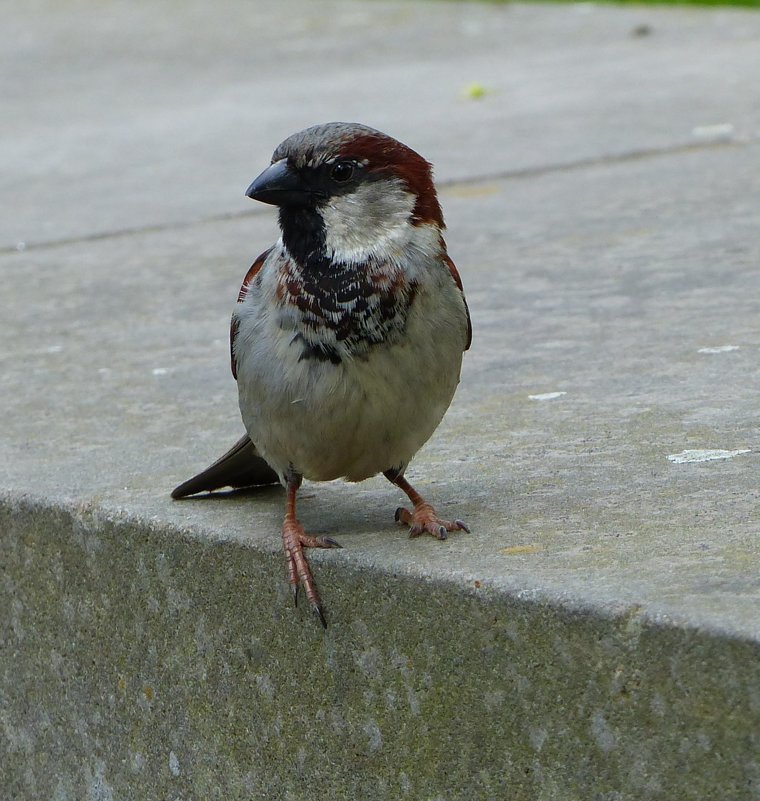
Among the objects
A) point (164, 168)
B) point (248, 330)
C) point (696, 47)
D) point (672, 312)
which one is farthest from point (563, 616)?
point (696, 47)

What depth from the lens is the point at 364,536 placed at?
288cm

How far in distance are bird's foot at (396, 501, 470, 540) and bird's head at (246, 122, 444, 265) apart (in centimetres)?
47

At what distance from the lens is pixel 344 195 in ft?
9.45

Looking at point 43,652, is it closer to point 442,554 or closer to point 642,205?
point 442,554

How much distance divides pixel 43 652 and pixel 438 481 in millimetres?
894

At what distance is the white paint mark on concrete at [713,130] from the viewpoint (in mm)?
6969

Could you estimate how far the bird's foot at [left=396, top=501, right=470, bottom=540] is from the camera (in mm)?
2783

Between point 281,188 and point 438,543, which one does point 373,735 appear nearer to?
point 438,543

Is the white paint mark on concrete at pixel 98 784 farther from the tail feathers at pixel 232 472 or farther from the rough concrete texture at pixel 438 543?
the tail feathers at pixel 232 472

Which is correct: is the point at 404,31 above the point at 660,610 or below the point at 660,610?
below

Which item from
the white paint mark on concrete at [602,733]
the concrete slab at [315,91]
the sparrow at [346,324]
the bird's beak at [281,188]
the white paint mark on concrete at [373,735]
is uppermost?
the bird's beak at [281,188]

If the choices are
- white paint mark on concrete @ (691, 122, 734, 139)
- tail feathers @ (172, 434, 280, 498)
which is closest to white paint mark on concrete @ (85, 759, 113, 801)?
tail feathers @ (172, 434, 280, 498)

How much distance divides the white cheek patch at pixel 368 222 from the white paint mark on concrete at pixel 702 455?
2.39 feet

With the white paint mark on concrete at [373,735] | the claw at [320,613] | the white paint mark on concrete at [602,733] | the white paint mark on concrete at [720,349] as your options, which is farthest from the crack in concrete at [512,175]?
the white paint mark on concrete at [602,733]
